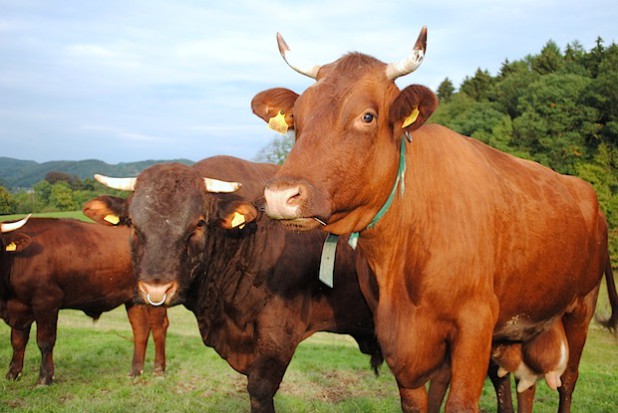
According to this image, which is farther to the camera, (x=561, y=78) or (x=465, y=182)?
(x=561, y=78)

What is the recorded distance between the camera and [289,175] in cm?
292

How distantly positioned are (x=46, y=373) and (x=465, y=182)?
7713mm

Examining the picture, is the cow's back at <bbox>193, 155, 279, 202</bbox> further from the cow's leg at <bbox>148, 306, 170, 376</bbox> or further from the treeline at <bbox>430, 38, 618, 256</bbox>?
the treeline at <bbox>430, 38, 618, 256</bbox>

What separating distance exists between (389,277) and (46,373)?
7.29 metres

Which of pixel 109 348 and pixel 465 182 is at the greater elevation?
pixel 465 182

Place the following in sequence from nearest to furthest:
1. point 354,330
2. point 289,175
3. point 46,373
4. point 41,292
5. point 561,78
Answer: point 289,175 → point 354,330 → point 46,373 → point 41,292 → point 561,78

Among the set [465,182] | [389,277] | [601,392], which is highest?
[465,182]

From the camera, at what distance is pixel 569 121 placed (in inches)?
1868

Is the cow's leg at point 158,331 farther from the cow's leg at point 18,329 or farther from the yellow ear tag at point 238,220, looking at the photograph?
the yellow ear tag at point 238,220

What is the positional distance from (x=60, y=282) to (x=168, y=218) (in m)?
6.55

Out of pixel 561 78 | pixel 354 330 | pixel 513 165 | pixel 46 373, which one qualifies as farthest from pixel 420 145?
pixel 561 78

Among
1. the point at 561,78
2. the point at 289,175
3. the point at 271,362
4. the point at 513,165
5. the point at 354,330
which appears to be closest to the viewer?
the point at 289,175

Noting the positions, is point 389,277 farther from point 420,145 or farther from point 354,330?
point 354,330

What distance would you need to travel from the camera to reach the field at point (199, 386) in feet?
24.3
